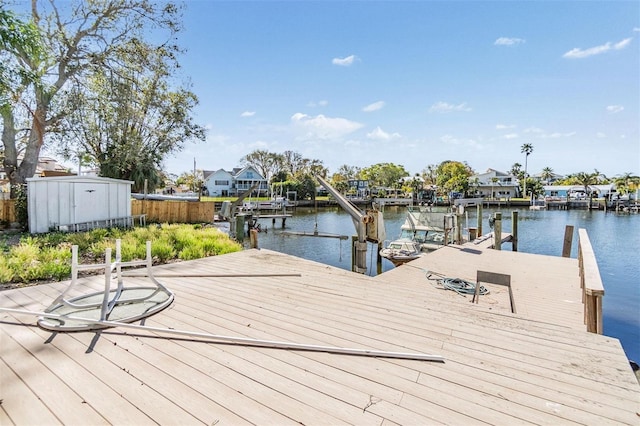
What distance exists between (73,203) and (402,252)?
12785 mm

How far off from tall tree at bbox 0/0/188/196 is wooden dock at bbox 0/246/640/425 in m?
15.4

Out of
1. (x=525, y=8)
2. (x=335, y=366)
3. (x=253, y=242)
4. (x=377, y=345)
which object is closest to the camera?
(x=335, y=366)

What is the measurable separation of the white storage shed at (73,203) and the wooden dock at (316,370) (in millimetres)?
8974

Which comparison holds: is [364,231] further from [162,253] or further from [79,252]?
[79,252]

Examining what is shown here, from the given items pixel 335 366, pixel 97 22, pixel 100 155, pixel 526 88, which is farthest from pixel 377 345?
pixel 100 155

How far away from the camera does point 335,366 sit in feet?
7.61

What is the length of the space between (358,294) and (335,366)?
1819mm

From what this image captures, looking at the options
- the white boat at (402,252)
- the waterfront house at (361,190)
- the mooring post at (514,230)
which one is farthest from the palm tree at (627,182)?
the white boat at (402,252)

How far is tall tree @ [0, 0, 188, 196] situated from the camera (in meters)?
14.6

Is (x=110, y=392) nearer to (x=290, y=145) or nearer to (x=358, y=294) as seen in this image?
(x=358, y=294)

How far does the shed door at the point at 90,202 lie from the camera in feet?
38.4

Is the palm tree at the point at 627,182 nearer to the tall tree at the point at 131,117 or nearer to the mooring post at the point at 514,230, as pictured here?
the mooring post at the point at 514,230

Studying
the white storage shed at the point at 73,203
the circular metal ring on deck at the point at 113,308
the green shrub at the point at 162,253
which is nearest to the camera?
the circular metal ring on deck at the point at 113,308

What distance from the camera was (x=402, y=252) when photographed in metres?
12.5
